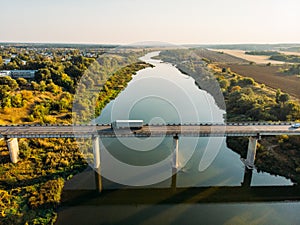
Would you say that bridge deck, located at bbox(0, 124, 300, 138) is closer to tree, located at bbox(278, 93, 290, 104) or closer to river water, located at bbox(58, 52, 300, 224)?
river water, located at bbox(58, 52, 300, 224)

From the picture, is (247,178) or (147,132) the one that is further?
(247,178)

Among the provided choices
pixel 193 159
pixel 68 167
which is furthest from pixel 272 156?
pixel 68 167

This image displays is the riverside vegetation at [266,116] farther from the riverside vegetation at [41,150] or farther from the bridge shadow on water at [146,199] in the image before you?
the riverside vegetation at [41,150]

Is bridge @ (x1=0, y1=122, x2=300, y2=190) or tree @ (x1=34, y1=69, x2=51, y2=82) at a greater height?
tree @ (x1=34, y1=69, x2=51, y2=82)

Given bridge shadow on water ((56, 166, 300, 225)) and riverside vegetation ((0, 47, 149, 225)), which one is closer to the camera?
bridge shadow on water ((56, 166, 300, 225))

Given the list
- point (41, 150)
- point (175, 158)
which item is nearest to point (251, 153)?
point (175, 158)

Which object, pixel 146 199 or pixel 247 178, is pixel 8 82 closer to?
pixel 146 199

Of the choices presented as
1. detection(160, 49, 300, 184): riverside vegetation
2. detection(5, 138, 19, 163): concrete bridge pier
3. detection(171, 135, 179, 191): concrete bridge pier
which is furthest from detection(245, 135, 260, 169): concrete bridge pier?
detection(5, 138, 19, 163): concrete bridge pier
